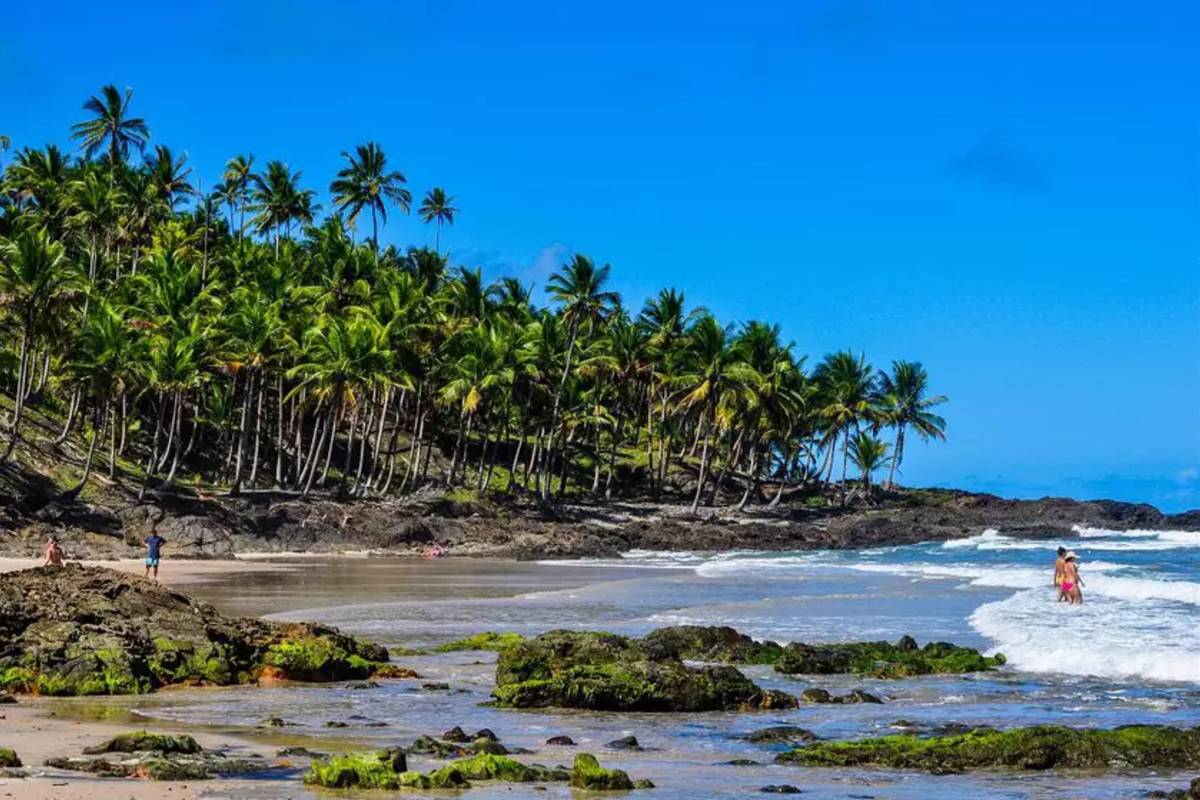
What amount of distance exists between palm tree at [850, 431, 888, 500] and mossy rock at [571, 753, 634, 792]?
81.7 metres

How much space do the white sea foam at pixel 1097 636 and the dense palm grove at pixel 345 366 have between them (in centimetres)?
3163

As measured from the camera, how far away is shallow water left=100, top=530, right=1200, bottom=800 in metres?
Result: 10.9

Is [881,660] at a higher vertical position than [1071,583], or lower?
lower

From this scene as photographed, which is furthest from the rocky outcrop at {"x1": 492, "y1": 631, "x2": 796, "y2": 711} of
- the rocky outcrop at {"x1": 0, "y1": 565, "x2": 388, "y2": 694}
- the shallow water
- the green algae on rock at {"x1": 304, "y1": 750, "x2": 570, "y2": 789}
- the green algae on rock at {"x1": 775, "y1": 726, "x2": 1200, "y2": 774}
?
the green algae on rock at {"x1": 304, "y1": 750, "x2": 570, "y2": 789}

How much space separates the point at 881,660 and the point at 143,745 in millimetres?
10630

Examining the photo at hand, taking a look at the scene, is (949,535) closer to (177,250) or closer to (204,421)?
(204,421)

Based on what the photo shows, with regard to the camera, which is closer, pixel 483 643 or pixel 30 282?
pixel 483 643

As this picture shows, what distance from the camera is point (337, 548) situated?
47781 mm

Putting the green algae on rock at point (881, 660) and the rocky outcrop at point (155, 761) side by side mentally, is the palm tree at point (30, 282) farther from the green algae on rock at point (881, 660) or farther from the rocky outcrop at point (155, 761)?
the rocky outcrop at point (155, 761)

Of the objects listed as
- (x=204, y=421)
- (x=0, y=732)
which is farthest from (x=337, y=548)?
(x=0, y=732)

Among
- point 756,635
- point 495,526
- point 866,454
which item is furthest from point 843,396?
point 756,635

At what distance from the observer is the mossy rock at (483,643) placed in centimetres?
1931

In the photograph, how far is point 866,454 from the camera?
91.1m

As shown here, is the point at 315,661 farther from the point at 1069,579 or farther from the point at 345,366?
the point at 345,366
